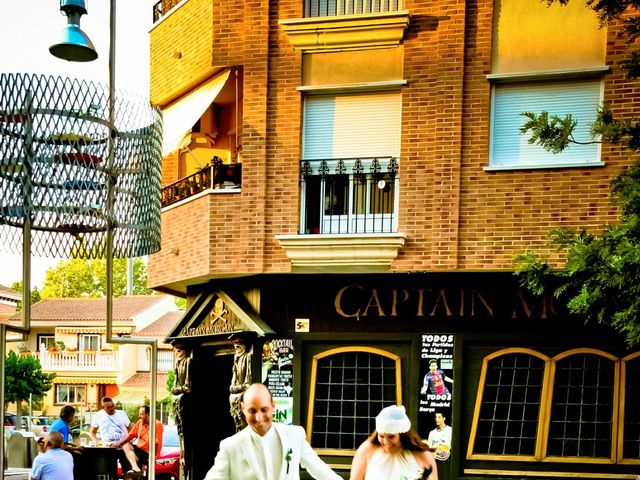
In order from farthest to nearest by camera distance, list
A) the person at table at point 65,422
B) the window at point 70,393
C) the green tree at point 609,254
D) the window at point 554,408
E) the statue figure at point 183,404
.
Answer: the window at point 70,393, the statue figure at point 183,404, the window at point 554,408, the person at table at point 65,422, the green tree at point 609,254

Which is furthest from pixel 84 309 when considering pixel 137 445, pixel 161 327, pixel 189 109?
pixel 137 445

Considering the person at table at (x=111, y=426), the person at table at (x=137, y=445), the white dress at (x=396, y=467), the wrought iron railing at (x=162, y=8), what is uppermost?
the wrought iron railing at (x=162, y=8)

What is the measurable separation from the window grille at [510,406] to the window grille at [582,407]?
0.29m

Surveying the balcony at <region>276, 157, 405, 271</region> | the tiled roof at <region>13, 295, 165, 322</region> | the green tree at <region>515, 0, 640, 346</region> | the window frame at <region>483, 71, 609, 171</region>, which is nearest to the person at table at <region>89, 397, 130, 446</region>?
the balcony at <region>276, 157, 405, 271</region>

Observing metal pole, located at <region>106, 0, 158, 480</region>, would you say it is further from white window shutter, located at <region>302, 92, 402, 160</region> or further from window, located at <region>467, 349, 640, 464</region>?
window, located at <region>467, 349, 640, 464</region>

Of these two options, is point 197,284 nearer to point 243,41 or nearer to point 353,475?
point 243,41

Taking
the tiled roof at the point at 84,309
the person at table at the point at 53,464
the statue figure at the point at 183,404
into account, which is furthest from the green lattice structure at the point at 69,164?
the tiled roof at the point at 84,309

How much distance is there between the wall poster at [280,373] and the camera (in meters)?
16.5

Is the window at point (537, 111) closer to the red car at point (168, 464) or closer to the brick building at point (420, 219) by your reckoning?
the brick building at point (420, 219)

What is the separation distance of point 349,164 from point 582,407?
197 inches

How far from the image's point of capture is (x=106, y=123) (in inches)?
261

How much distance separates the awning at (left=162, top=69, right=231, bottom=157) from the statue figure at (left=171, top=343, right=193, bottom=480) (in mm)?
3650

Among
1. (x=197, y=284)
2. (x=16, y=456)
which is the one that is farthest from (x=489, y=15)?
(x=16, y=456)

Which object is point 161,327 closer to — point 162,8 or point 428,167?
point 162,8
